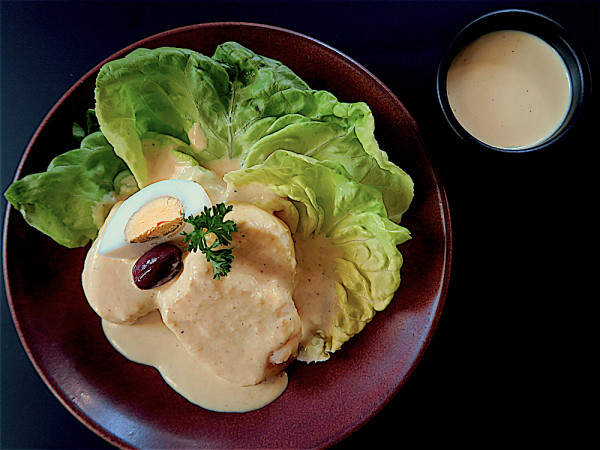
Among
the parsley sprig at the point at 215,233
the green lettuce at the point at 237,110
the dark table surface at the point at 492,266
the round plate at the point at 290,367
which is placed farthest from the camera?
the dark table surface at the point at 492,266

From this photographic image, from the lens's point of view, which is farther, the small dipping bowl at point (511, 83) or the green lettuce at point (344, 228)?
the small dipping bowl at point (511, 83)

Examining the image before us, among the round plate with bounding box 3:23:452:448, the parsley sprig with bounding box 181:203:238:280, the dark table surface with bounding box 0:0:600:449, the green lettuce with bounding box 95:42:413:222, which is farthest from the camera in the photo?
the dark table surface with bounding box 0:0:600:449

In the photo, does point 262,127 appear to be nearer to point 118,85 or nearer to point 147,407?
point 118,85

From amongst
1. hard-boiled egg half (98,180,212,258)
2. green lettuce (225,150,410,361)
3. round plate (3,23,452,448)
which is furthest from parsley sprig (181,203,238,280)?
round plate (3,23,452,448)

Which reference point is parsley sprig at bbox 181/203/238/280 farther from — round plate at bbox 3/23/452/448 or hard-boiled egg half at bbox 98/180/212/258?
round plate at bbox 3/23/452/448

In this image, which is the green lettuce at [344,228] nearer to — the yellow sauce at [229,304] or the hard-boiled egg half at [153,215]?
the yellow sauce at [229,304]

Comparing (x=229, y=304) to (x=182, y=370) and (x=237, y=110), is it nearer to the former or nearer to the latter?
(x=182, y=370)

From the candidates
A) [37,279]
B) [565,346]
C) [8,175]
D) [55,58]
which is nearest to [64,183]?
[37,279]

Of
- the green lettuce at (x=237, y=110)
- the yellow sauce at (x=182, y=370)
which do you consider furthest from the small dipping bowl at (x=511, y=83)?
the yellow sauce at (x=182, y=370)

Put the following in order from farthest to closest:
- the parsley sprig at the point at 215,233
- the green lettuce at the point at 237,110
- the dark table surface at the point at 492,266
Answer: the dark table surface at the point at 492,266
the green lettuce at the point at 237,110
the parsley sprig at the point at 215,233
